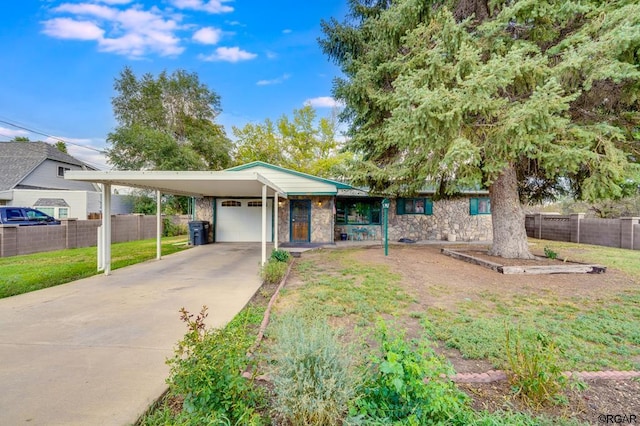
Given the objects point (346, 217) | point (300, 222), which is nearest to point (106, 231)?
point (300, 222)

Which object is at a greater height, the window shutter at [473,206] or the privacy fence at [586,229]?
the window shutter at [473,206]

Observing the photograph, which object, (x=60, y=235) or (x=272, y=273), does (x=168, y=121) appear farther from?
(x=272, y=273)

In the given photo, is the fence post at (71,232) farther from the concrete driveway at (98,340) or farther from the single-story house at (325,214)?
the concrete driveway at (98,340)

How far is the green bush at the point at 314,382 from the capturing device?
182cm

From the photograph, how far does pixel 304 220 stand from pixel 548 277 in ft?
28.6

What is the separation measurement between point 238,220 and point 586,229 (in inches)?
626

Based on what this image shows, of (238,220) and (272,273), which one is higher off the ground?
(238,220)

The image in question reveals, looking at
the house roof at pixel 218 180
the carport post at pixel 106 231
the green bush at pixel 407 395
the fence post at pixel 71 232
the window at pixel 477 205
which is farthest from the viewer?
the window at pixel 477 205

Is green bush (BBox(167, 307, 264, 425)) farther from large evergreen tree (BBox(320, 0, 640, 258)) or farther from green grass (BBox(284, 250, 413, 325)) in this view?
large evergreen tree (BBox(320, 0, 640, 258))

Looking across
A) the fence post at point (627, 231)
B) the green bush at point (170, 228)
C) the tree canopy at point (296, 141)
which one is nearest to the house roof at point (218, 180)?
the green bush at point (170, 228)

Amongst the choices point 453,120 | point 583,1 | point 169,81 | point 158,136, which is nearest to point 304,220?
point 453,120

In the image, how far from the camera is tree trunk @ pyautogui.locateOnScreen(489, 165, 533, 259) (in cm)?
824

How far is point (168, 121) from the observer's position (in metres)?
23.8

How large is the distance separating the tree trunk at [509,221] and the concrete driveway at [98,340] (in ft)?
22.5
